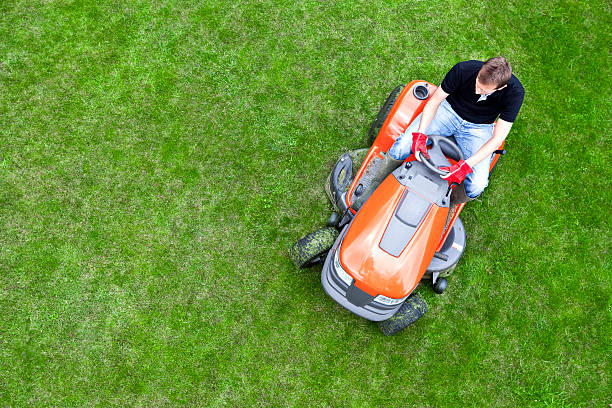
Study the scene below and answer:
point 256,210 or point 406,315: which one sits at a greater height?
point 256,210

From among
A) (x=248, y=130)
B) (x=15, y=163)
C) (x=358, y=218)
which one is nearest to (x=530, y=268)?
(x=358, y=218)

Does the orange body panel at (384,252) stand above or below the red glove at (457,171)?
below

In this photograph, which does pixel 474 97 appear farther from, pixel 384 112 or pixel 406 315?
pixel 406 315

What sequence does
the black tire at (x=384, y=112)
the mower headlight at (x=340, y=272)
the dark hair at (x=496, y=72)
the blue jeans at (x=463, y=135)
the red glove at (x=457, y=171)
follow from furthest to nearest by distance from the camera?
1. the black tire at (x=384, y=112)
2. the blue jeans at (x=463, y=135)
3. the mower headlight at (x=340, y=272)
4. the red glove at (x=457, y=171)
5. the dark hair at (x=496, y=72)

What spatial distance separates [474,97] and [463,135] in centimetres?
39

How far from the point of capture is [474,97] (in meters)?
3.54

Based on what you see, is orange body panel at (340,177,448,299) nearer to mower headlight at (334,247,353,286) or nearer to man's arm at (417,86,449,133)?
mower headlight at (334,247,353,286)

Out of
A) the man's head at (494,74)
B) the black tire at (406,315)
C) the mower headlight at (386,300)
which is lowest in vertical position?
the black tire at (406,315)

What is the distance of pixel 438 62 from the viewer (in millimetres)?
5016

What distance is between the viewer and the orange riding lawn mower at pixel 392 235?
334cm

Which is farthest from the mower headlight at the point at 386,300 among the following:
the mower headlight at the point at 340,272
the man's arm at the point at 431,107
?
the man's arm at the point at 431,107

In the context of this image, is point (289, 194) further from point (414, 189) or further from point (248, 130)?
point (414, 189)

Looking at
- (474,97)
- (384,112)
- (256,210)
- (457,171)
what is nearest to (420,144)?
(457,171)

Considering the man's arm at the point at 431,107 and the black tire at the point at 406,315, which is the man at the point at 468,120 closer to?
the man's arm at the point at 431,107
